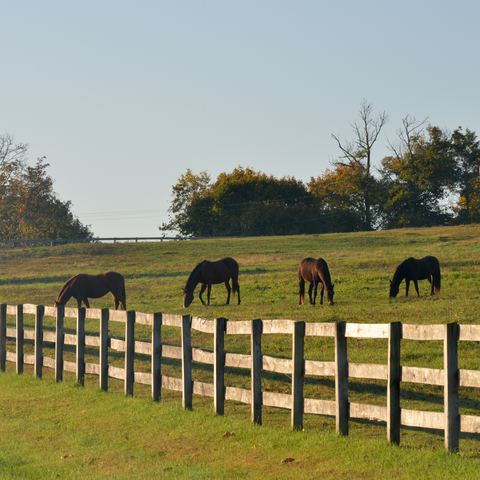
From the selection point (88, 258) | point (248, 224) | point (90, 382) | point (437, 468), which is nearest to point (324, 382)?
point (90, 382)

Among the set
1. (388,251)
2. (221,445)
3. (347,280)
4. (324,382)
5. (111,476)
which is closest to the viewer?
(111,476)

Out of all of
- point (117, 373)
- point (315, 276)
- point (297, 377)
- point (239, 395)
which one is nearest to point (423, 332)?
point (297, 377)

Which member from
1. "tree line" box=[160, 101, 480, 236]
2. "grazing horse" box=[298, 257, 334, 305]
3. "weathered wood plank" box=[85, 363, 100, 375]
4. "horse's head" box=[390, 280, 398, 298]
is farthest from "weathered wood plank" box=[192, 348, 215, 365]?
"tree line" box=[160, 101, 480, 236]

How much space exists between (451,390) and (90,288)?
1674 cm

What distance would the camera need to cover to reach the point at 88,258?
43.0 m

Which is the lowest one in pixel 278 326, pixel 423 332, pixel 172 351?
pixel 172 351

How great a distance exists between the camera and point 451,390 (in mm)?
5941

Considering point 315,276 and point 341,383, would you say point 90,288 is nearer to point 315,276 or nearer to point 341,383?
point 315,276

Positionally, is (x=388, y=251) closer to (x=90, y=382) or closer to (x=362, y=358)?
(x=362, y=358)

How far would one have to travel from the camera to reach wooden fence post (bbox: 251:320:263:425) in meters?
7.64

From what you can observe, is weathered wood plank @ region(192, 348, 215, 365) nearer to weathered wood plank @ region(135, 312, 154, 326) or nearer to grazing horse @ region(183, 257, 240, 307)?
weathered wood plank @ region(135, 312, 154, 326)

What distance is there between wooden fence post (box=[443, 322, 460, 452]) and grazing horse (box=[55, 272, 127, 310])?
16.1m

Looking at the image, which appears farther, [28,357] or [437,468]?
[28,357]

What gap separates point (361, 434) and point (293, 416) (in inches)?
32.7
